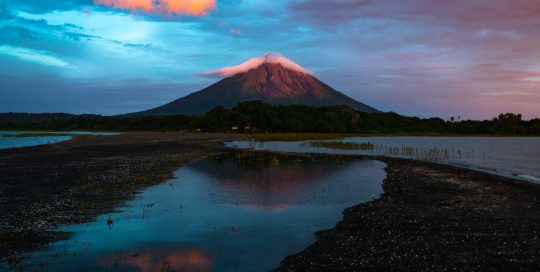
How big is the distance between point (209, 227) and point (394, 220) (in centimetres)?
874

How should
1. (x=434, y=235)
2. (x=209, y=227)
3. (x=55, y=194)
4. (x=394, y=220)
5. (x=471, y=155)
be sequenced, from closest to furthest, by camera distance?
(x=434, y=235), (x=209, y=227), (x=394, y=220), (x=55, y=194), (x=471, y=155)

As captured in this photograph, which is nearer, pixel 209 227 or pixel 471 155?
pixel 209 227

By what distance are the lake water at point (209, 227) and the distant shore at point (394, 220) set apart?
1.12 metres

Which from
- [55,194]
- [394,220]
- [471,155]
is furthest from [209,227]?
[471,155]

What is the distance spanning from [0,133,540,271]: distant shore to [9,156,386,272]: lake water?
1120 mm

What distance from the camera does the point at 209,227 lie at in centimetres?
1892

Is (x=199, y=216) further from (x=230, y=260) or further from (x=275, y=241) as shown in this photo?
(x=230, y=260)

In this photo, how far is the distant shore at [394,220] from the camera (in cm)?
1370

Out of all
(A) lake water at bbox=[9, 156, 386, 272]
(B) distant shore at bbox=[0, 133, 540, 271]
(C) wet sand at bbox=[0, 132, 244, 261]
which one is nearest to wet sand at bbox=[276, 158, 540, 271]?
(B) distant shore at bbox=[0, 133, 540, 271]

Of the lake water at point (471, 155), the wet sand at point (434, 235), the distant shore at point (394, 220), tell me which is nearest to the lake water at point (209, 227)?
the distant shore at point (394, 220)

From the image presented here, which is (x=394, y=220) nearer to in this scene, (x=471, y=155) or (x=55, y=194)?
(x=55, y=194)

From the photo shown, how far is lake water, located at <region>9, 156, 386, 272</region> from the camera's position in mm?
13938

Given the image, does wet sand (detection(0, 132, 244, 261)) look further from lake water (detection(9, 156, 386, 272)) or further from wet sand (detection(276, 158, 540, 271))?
wet sand (detection(276, 158, 540, 271))

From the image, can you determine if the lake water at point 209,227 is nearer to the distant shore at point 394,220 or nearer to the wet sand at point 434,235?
the distant shore at point 394,220
